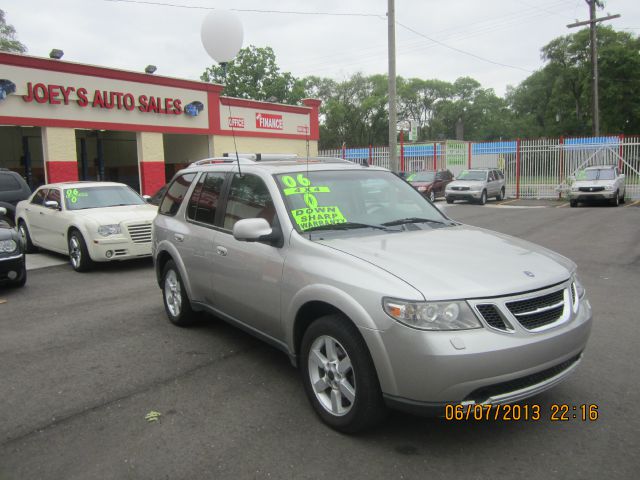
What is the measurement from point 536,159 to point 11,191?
76.8ft

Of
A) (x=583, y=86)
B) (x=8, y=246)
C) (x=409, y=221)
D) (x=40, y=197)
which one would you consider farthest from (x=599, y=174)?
(x=583, y=86)

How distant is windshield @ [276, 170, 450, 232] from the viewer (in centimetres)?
417

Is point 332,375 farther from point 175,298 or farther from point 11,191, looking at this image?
point 11,191

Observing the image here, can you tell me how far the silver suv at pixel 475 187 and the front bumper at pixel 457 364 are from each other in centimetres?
2157

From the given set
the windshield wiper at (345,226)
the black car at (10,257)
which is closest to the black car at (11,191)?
the black car at (10,257)

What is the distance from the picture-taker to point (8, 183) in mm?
12477

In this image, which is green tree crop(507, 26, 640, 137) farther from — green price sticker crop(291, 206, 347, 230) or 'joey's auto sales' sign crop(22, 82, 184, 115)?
green price sticker crop(291, 206, 347, 230)

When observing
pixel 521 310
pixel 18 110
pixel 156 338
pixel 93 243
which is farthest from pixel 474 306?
pixel 18 110

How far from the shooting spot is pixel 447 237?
13.4 ft

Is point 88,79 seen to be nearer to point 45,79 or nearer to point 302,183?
point 45,79

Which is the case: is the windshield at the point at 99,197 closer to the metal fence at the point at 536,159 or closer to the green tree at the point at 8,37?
the metal fence at the point at 536,159

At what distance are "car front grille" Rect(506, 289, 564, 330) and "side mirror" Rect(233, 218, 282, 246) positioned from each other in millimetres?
1730

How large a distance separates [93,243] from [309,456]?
23.3 feet

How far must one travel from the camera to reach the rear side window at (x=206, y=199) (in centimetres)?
512
